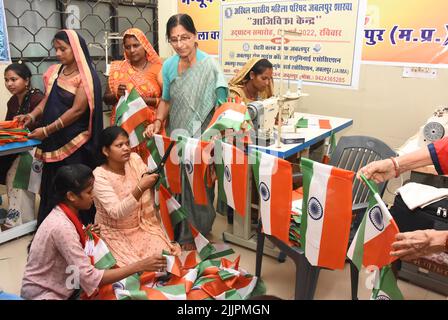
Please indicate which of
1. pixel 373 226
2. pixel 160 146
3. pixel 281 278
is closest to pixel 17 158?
pixel 160 146

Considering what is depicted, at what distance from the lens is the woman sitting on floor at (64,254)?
1616mm

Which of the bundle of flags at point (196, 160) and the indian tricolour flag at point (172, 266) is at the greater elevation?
the bundle of flags at point (196, 160)

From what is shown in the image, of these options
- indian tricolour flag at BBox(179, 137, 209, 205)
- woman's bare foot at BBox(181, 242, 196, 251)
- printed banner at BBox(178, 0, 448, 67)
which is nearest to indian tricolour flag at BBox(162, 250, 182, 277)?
indian tricolour flag at BBox(179, 137, 209, 205)

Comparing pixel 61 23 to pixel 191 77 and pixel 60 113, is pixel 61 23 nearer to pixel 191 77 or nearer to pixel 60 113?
pixel 60 113

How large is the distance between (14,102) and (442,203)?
302cm

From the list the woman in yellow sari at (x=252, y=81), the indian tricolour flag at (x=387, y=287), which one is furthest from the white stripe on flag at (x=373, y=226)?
the woman in yellow sari at (x=252, y=81)

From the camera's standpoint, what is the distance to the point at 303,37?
11.7 feet

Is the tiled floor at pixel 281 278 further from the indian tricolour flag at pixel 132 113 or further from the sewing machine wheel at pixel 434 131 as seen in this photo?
the indian tricolour flag at pixel 132 113

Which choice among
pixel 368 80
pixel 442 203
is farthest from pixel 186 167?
pixel 368 80

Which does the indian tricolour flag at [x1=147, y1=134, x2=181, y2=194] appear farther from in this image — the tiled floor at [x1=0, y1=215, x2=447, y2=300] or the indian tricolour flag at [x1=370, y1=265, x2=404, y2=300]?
the indian tricolour flag at [x1=370, y1=265, x2=404, y2=300]

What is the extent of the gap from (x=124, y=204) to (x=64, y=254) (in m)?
0.54

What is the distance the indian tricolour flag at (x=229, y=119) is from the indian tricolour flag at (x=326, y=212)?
61 centimetres

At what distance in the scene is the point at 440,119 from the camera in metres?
2.61

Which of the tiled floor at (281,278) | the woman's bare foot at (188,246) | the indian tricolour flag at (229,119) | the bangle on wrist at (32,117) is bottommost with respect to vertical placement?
the tiled floor at (281,278)
